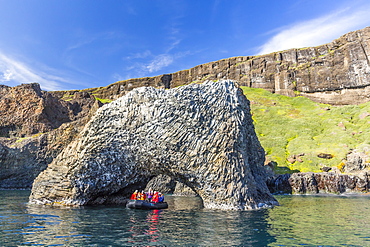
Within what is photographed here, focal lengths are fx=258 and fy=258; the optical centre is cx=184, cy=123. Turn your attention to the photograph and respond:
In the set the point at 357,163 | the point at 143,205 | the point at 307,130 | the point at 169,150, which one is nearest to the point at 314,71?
the point at 307,130

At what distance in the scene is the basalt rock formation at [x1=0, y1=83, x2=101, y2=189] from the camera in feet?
194

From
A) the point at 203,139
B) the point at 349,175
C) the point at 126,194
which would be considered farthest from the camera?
the point at 349,175

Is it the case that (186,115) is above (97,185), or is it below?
above

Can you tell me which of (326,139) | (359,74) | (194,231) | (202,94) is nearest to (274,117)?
(326,139)

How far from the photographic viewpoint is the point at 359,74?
11269 cm

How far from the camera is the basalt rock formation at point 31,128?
59.2 m

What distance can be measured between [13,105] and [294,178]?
8825cm

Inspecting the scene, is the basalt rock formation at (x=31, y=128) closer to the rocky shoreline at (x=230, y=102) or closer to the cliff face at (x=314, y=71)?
the rocky shoreline at (x=230, y=102)

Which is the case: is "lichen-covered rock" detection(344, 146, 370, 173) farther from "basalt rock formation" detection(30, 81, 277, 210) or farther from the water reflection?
the water reflection

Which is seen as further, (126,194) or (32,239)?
(126,194)

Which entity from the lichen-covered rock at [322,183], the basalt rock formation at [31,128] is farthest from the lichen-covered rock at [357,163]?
the basalt rock formation at [31,128]

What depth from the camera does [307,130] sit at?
83.1 metres

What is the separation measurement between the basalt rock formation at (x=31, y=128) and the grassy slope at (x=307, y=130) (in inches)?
2066

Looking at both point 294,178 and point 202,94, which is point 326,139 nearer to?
point 294,178
